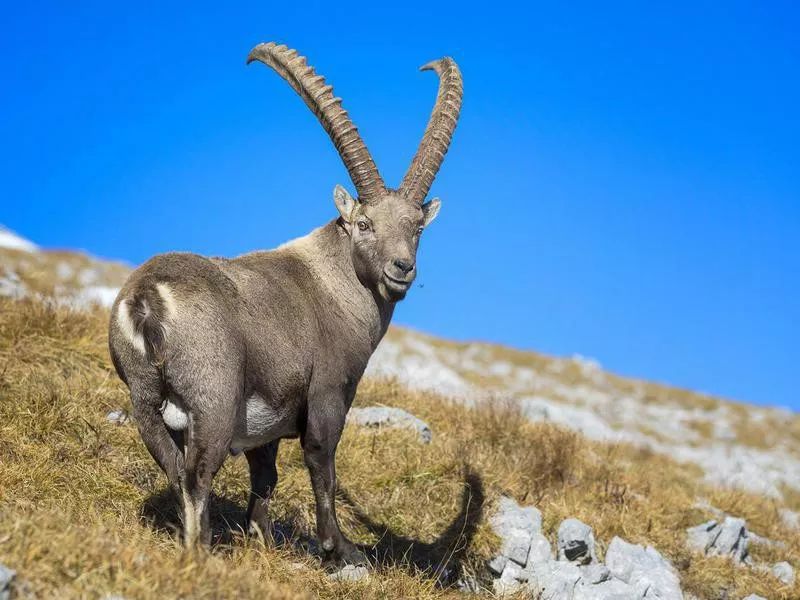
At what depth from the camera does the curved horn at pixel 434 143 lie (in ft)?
28.9

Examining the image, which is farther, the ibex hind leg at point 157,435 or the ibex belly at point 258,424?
the ibex belly at point 258,424

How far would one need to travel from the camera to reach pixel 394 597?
735cm

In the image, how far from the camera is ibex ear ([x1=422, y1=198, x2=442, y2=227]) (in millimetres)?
9008

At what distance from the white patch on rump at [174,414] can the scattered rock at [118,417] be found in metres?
3.37

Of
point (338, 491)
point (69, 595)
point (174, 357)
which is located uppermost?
point (174, 357)

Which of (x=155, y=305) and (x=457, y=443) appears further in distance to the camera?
(x=457, y=443)

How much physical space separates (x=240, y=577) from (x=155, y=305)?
6.81 ft

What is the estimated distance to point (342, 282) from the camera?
8.38 metres

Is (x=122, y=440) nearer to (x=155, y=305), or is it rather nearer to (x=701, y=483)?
(x=155, y=305)

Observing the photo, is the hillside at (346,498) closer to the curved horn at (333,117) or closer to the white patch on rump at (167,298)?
the white patch on rump at (167,298)

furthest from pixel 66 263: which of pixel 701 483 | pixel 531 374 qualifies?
pixel 701 483

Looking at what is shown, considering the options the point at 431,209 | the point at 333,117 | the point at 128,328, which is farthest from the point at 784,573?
the point at 128,328

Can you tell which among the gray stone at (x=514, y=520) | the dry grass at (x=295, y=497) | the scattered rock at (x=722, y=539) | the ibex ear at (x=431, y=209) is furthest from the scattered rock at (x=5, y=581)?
the scattered rock at (x=722, y=539)

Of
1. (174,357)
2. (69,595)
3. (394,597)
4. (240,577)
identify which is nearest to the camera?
(69,595)
